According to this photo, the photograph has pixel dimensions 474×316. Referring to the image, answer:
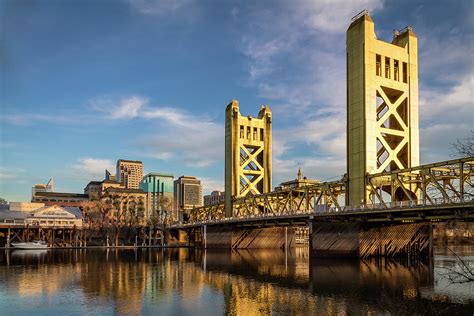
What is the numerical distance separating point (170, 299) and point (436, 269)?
32406mm

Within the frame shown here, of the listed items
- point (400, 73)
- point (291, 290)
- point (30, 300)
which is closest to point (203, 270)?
point (291, 290)

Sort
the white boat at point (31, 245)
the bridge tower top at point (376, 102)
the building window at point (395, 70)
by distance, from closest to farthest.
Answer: the bridge tower top at point (376, 102)
the building window at point (395, 70)
the white boat at point (31, 245)

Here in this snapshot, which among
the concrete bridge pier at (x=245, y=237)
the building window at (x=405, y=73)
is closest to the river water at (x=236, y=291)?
the building window at (x=405, y=73)

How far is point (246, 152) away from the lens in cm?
11800

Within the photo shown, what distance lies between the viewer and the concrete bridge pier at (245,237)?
336ft

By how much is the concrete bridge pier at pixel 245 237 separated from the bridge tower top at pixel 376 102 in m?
36.4

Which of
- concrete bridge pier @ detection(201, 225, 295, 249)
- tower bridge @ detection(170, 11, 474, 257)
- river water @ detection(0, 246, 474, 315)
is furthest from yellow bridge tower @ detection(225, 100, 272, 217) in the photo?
river water @ detection(0, 246, 474, 315)

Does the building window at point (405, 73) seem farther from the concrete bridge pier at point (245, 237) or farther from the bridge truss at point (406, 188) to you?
the concrete bridge pier at point (245, 237)

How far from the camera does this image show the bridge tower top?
67.7 meters

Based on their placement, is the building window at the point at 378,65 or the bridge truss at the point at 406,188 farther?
the building window at the point at 378,65

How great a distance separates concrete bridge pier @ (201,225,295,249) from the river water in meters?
45.6

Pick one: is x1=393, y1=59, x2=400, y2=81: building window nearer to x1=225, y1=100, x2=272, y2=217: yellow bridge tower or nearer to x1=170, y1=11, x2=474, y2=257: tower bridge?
x1=170, y1=11, x2=474, y2=257: tower bridge

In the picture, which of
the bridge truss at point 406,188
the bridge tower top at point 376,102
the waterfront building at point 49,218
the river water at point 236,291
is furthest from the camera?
the waterfront building at point 49,218

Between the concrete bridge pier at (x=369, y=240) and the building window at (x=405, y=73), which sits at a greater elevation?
the building window at (x=405, y=73)
